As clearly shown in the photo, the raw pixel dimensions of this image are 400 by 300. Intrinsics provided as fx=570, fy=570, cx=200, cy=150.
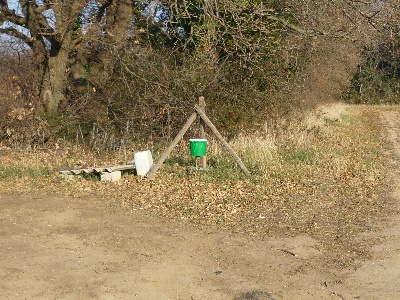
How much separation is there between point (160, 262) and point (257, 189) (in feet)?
13.1

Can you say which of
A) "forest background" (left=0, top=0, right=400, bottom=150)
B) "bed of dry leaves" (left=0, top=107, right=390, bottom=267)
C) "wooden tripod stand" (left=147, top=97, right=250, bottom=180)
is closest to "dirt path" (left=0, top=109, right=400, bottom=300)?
"bed of dry leaves" (left=0, top=107, right=390, bottom=267)

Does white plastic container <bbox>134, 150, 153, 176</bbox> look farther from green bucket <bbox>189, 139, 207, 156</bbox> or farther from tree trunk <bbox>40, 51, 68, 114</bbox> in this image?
tree trunk <bbox>40, 51, 68, 114</bbox>

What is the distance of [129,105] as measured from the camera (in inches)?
634

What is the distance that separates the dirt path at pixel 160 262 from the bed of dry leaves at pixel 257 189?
1.34 ft

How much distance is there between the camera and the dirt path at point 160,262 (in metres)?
6.01

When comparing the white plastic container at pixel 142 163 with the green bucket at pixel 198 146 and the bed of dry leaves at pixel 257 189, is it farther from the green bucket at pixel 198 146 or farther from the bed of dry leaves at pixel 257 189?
the green bucket at pixel 198 146

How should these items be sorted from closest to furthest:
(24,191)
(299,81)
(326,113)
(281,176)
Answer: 1. (24,191)
2. (281,176)
3. (299,81)
4. (326,113)

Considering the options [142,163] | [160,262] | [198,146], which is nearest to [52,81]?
[142,163]

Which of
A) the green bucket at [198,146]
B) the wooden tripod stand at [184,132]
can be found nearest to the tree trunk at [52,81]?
the wooden tripod stand at [184,132]

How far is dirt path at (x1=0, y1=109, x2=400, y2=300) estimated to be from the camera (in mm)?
6008

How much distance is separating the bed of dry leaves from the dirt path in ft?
1.34

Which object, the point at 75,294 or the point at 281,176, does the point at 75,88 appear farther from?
the point at 75,294

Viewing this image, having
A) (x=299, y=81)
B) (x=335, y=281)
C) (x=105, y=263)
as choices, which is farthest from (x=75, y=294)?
(x=299, y=81)

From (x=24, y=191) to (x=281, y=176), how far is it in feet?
16.3
